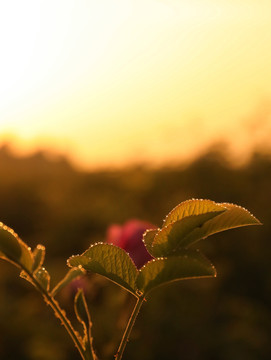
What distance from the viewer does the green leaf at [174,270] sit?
0.46 meters

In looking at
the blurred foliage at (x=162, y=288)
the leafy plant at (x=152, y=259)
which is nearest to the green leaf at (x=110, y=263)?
the leafy plant at (x=152, y=259)

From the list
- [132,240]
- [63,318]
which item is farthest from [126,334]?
[132,240]

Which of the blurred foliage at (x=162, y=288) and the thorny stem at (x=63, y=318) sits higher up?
the blurred foliage at (x=162, y=288)

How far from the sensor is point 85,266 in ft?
1.63

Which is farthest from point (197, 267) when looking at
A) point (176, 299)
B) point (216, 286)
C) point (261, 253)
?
point (261, 253)

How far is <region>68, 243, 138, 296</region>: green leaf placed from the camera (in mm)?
500

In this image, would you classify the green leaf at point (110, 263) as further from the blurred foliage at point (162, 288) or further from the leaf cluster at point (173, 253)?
the blurred foliage at point (162, 288)

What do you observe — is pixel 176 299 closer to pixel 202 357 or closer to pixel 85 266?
pixel 202 357

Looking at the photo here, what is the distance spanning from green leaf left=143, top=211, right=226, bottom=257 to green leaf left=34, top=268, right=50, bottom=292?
0.10 m

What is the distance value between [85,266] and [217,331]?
8.34 feet

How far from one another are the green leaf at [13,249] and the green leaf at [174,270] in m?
0.10

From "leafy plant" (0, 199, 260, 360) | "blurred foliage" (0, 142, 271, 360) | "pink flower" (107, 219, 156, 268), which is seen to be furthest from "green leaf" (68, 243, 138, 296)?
"blurred foliage" (0, 142, 271, 360)

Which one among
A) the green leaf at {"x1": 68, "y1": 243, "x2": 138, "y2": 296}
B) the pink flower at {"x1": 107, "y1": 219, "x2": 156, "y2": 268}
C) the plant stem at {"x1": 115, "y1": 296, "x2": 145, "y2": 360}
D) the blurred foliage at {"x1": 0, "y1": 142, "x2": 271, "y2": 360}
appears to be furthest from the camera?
the blurred foliage at {"x1": 0, "y1": 142, "x2": 271, "y2": 360}

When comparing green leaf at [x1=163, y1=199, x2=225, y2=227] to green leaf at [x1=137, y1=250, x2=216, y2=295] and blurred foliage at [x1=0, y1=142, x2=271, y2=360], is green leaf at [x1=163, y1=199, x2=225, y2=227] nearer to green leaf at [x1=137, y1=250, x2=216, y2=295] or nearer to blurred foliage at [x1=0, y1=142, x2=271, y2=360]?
green leaf at [x1=137, y1=250, x2=216, y2=295]
